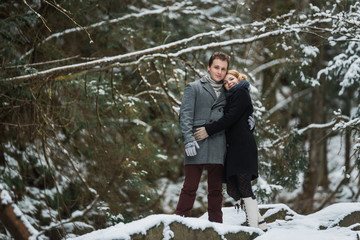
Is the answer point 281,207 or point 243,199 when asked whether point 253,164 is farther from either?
point 281,207

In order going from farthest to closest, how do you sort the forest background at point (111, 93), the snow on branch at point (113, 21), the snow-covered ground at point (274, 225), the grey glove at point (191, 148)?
the snow on branch at point (113, 21)
the forest background at point (111, 93)
the grey glove at point (191, 148)
the snow-covered ground at point (274, 225)

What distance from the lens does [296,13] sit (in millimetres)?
6895

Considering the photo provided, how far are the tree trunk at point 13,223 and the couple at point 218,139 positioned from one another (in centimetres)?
159

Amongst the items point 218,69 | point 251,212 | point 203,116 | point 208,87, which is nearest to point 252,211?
point 251,212

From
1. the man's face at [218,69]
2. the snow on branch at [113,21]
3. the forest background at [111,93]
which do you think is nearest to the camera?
the man's face at [218,69]

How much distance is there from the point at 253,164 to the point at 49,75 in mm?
3020

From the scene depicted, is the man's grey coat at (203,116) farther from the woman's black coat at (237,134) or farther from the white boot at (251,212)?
the white boot at (251,212)

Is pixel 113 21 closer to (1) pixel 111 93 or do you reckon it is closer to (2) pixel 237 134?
(1) pixel 111 93

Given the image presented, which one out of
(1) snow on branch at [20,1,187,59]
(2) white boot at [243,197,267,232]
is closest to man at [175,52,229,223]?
(2) white boot at [243,197,267,232]

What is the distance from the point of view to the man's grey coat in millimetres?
4535

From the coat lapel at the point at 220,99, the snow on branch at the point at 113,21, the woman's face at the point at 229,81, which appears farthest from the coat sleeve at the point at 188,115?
the snow on branch at the point at 113,21

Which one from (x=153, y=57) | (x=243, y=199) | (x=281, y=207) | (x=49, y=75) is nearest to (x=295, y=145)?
(x=281, y=207)

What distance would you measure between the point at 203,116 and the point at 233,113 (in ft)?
1.03

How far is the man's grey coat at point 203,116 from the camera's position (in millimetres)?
4535
